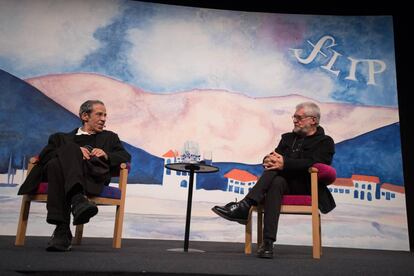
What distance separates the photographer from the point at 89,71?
4.63 m

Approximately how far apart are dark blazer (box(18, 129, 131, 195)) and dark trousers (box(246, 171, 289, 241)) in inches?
35.6

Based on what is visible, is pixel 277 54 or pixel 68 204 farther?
pixel 277 54

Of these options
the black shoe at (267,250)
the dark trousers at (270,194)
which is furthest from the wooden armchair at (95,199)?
the black shoe at (267,250)

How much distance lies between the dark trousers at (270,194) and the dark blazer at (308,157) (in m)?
0.10

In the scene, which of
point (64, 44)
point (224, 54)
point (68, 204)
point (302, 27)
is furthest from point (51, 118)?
point (302, 27)

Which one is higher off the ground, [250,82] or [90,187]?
[250,82]

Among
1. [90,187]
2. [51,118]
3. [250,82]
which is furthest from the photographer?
[250,82]

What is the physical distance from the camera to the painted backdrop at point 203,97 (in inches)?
170

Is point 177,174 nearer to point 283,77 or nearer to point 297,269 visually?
point 283,77

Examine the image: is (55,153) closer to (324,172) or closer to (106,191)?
(106,191)

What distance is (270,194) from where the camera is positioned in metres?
2.62

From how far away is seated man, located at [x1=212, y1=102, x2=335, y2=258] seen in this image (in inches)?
101

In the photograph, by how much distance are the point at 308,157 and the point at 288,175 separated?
0.19 metres

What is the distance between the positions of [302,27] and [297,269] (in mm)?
3541
